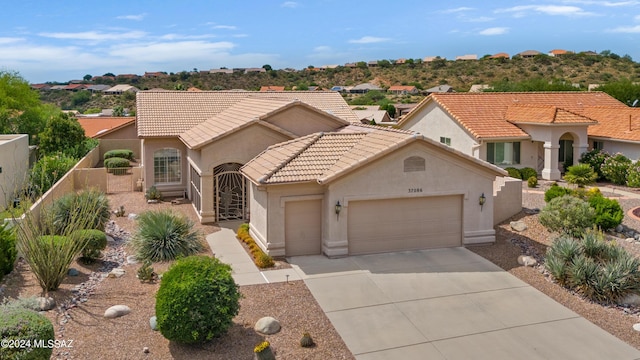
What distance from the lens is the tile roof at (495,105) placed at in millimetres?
33125

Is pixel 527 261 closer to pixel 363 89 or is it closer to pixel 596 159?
pixel 596 159

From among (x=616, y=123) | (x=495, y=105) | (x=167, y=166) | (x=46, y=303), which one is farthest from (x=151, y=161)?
(x=616, y=123)

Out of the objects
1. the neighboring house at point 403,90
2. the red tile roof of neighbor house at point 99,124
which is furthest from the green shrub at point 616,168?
the neighboring house at point 403,90

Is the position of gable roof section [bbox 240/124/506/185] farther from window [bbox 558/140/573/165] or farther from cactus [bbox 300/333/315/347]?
window [bbox 558/140/573/165]

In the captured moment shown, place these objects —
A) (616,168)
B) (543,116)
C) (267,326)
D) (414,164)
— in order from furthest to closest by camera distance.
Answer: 1. (543,116)
2. (616,168)
3. (414,164)
4. (267,326)

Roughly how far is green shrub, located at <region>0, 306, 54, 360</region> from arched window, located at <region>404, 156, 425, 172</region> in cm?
1178

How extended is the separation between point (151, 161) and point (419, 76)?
333ft

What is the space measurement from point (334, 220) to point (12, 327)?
10192mm

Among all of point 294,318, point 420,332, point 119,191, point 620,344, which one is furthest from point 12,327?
point 119,191

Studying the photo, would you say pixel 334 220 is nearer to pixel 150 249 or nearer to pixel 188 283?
pixel 150 249

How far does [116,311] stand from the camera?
1310 cm

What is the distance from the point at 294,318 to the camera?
1321cm

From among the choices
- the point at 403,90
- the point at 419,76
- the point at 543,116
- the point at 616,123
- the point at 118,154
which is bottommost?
the point at 118,154

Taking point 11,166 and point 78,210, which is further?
point 11,166
